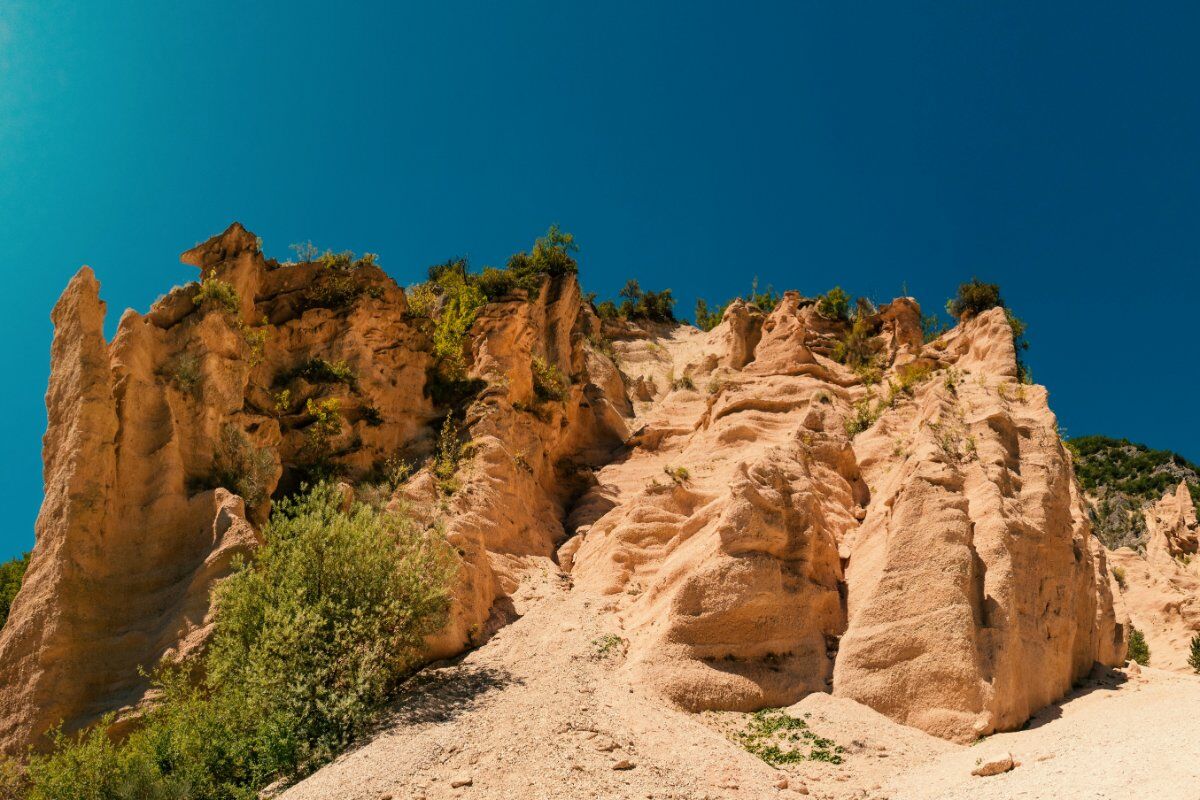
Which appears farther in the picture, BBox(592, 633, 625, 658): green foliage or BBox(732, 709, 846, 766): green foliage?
BBox(592, 633, 625, 658): green foliage

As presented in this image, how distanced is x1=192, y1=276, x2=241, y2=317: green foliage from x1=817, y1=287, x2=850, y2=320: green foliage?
2503cm

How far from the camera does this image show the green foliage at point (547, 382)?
29.3m

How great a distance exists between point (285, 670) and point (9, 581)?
43.4 feet

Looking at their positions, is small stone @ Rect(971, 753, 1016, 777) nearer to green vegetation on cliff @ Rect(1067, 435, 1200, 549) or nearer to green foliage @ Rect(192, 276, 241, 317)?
green foliage @ Rect(192, 276, 241, 317)

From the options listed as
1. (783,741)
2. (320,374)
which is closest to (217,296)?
(320,374)

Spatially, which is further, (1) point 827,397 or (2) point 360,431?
(1) point 827,397

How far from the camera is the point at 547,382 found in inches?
1168

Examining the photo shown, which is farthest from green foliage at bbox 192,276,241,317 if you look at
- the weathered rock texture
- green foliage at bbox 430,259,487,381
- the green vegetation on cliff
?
the green vegetation on cliff

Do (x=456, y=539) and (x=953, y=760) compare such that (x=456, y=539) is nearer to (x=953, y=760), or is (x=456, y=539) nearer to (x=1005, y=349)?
(x=953, y=760)

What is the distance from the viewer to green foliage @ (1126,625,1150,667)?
89.2 ft

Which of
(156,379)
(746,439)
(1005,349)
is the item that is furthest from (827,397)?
(156,379)

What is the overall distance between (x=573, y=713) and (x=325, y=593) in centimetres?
539

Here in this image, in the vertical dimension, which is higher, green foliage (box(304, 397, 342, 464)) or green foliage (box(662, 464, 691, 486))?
green foliage (box(304, 397, 342, 464))

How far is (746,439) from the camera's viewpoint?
27172 millimetres
